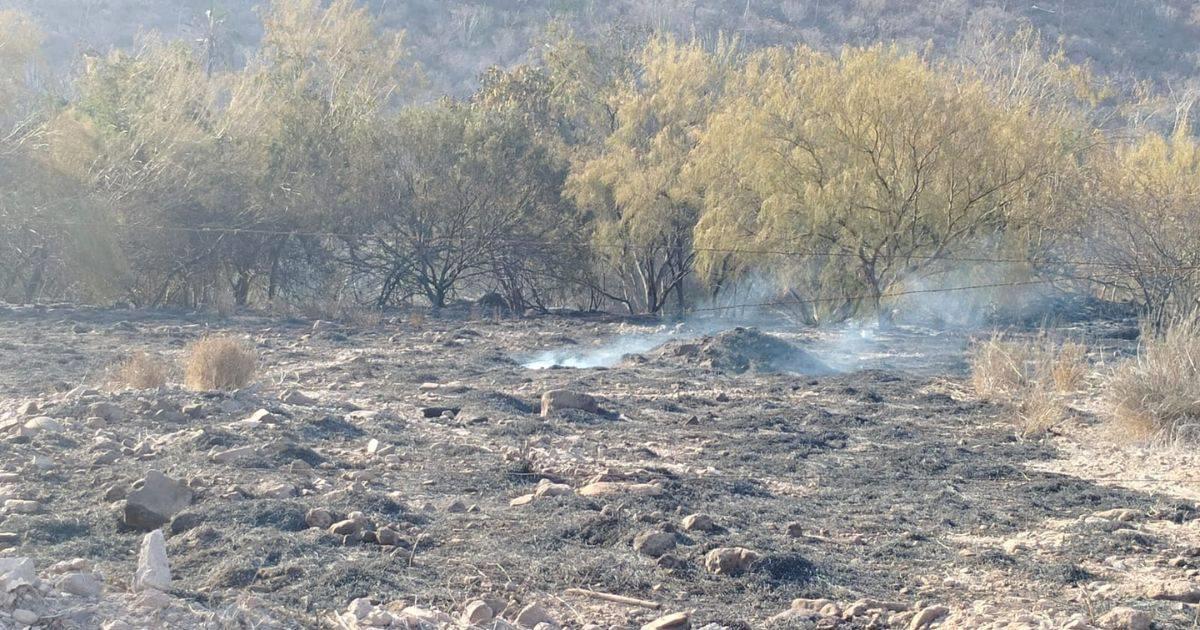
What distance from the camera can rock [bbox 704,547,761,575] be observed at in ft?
26.4

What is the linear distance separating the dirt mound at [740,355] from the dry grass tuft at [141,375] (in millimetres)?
8646

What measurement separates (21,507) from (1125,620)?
6.72m

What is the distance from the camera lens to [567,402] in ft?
49.5

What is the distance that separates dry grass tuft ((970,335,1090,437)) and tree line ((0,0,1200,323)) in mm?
8545

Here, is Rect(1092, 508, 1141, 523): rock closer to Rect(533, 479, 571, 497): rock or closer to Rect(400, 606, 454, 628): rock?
Rect(533, 479, 571, 497): rock

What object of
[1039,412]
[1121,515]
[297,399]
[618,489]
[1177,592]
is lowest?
[1039,412]

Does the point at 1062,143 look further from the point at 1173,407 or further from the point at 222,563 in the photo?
the point at 222,563

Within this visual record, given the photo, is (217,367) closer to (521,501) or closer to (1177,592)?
(521,501)

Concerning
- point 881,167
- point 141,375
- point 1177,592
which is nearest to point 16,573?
point 1177,592

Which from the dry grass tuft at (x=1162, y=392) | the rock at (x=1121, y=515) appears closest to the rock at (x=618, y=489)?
the rock at (x=1121, y=515)

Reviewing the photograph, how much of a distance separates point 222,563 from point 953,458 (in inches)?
319

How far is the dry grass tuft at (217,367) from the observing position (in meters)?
15.1

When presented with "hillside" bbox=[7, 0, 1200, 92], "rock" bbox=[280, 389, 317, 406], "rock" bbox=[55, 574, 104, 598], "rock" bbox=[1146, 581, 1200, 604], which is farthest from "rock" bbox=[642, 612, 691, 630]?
"hillside" bbox=[7, 0, 1200, 92]

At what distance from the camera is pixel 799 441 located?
13945 millimetres
